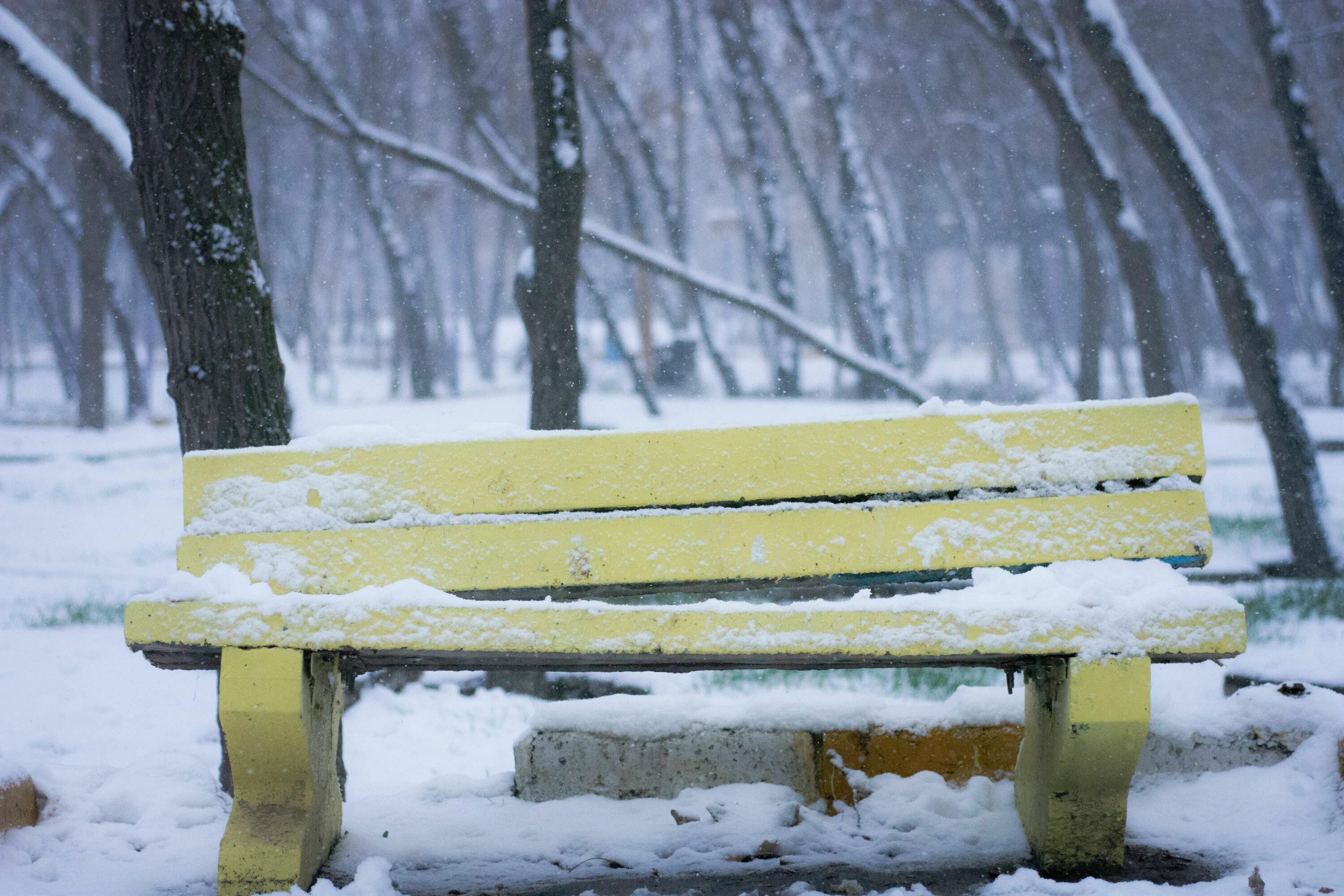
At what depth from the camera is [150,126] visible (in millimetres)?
3438

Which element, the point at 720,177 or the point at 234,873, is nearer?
the point at 234,873

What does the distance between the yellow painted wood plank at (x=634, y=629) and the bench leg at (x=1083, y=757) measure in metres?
0.09

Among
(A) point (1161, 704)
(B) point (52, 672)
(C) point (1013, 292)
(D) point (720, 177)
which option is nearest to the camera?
(A) point (1161, 704)

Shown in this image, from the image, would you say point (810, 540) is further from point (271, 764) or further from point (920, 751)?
point (271, 764)

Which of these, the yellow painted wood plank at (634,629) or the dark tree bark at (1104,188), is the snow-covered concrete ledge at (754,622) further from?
the dark tree bark at (1104,188)

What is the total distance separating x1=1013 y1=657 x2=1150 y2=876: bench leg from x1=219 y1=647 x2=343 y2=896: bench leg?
160 centimetres

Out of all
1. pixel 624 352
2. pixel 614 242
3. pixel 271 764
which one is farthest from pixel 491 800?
pixel 624 352

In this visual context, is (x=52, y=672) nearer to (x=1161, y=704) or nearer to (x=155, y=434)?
(x=1161, y=704)

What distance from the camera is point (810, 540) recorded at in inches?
87.2

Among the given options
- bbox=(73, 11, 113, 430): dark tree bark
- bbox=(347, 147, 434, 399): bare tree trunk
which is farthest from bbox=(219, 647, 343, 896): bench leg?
bbox=(347, 147, 434, 399): bare tree trunk

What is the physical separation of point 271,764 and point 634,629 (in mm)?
879

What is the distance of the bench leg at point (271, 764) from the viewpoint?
7.34 feet

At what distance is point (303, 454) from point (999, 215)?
85.0ft

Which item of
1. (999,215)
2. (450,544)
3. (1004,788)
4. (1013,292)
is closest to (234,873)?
(450,544)
